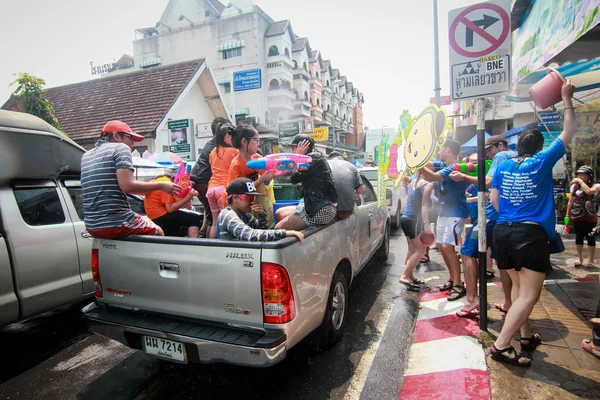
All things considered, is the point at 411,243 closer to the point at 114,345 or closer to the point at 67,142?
the point at 114,345

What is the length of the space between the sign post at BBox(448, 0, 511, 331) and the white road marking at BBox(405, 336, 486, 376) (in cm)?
33

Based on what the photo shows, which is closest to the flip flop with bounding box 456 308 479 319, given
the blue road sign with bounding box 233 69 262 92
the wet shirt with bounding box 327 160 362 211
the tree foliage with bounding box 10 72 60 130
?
the wet shirt with bounding box 327 160 362 211

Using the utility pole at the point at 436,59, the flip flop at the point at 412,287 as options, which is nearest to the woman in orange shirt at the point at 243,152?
the flip flop at the point at 412,287

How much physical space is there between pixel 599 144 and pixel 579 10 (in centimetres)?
574

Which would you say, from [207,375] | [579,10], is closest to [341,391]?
[207,375]

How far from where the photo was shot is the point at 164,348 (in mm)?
2471

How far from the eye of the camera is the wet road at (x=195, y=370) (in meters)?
2.71

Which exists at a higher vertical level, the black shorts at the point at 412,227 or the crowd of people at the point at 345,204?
the crowd of people at the point at 345,204

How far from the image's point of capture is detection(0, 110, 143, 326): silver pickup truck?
10.6 feet

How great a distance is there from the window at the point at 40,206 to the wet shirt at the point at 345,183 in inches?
120

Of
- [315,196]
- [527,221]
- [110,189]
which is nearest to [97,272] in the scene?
[110,189]

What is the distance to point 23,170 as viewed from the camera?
352cm

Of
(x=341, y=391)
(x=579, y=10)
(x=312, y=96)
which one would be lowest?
(x=341, y=391)

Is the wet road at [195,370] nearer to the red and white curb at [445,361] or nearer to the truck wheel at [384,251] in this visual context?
the red and white curb at [445,361]
